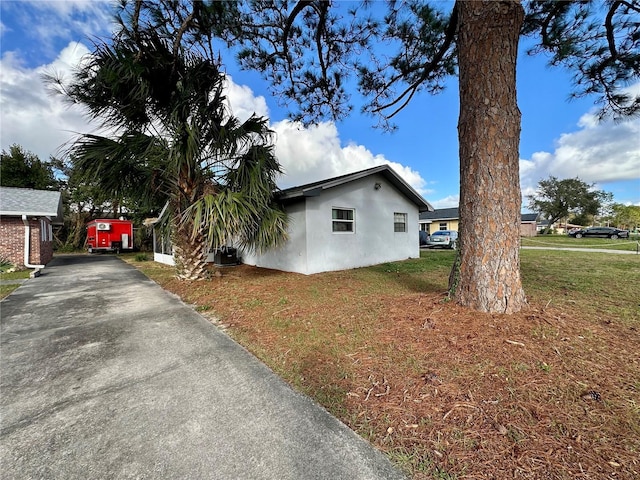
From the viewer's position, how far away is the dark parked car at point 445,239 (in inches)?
757

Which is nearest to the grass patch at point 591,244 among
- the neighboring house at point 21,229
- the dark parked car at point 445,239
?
the dark parked car at point 445,239

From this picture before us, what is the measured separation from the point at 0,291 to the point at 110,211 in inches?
975

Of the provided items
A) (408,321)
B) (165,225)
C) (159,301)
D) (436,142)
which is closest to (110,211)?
(165,225)

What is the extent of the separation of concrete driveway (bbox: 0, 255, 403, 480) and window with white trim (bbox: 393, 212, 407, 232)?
936 centimetres

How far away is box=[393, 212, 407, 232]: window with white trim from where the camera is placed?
38.9ft

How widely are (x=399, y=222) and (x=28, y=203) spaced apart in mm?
16864

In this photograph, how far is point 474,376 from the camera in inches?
97.0

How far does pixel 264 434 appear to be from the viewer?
1.99 metres

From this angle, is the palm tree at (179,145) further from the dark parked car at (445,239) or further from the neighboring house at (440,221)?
Answer: the neighboring house at (440,221)

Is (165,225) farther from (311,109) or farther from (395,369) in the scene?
(395,369)

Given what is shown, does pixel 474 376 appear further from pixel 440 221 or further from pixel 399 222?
pixel 440 221

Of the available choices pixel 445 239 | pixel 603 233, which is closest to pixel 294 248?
pixel 445 239

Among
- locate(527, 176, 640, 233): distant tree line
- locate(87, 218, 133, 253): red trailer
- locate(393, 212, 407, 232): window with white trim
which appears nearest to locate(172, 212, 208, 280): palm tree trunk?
locate(393, 212, 407, 232): window with white trim

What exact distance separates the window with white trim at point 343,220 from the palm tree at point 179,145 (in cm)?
257
